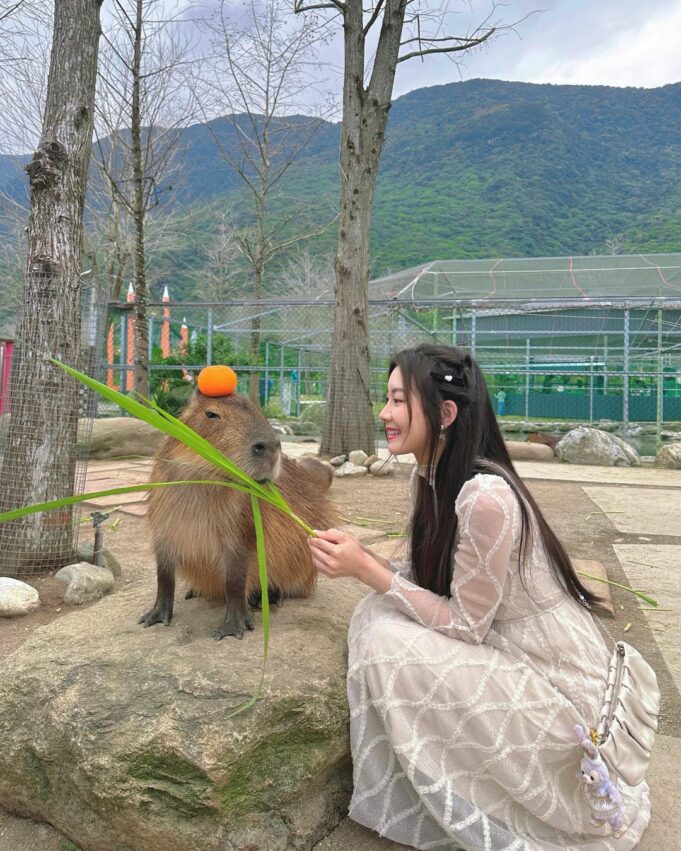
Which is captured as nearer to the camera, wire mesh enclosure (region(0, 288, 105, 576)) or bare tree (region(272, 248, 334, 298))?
wire mesh enclosure (region(0, 288, 105, 576))

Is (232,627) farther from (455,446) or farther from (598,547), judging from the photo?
(598,547)

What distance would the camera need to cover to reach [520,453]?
33.1 ft

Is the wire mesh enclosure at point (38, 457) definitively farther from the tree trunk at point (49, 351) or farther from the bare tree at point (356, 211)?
the bare tree at point (356, 211)

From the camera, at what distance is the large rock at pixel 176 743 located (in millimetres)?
1461

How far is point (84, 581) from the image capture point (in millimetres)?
3201

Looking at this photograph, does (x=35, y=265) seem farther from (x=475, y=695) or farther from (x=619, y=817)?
(x=619, y=817)

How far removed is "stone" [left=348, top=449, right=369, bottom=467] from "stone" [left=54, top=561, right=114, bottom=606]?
4.75 meters

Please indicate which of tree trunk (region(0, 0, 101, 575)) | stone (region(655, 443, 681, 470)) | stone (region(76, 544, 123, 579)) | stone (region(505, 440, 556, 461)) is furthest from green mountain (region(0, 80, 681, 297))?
stone (region(76, 544, 123, 579))

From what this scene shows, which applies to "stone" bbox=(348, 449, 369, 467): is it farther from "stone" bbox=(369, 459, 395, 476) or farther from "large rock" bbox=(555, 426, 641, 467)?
"large rock" bbox=(555, 426, 641, 467)

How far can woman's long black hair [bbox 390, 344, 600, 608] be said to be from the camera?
1726mm

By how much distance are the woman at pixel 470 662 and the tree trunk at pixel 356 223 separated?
6454 millimetres

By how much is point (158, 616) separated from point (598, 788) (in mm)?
1283

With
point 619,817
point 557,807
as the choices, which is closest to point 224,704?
point 557,807

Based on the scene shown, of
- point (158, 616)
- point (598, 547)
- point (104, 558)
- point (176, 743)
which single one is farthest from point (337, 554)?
point (598, 547)
